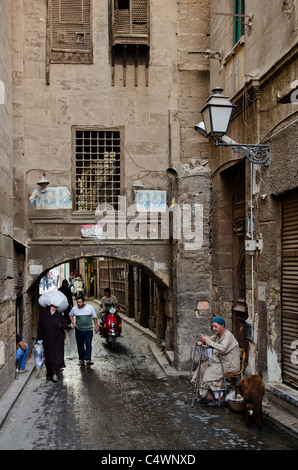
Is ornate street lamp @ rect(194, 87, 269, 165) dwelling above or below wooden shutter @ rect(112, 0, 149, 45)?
below

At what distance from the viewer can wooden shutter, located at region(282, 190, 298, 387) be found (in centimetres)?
722

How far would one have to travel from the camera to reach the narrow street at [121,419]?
625 centimetres

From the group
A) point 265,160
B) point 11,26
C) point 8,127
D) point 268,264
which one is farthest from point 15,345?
point 11,26

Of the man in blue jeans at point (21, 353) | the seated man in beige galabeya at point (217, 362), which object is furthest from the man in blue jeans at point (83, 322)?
the seated man in beige galabeya at point (217, 362)

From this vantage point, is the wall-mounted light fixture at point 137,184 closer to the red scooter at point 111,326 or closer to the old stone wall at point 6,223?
the old stone wall at point 6,223

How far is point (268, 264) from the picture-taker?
776 cm

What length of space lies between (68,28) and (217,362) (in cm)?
747

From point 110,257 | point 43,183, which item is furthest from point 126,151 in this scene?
point 110,257

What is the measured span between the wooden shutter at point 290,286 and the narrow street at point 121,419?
0.91 m

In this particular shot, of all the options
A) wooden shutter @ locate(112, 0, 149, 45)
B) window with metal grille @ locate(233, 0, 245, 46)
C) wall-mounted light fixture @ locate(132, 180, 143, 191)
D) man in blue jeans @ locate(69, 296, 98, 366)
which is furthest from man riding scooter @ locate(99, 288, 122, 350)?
window with metal grille @ locate(233, 0, 245, 46)

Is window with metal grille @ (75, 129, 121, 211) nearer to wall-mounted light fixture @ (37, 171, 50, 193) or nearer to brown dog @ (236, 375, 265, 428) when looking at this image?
wall-mounted light fixture @ (37, 171, 50, 193)

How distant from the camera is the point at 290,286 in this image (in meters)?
7.37

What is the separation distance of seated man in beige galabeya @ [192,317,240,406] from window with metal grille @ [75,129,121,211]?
14.9 ft

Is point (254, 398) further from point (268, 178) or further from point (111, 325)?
point (111, 325)
